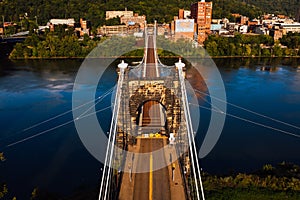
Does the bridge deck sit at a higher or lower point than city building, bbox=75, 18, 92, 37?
lower

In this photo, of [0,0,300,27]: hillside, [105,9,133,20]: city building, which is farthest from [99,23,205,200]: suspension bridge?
[105,9,133,20]: city building

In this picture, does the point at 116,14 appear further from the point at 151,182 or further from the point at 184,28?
the point at 151,182

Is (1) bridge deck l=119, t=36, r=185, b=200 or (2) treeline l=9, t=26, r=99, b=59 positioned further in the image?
(2) treeline l=9, t=26, r=99, b=59

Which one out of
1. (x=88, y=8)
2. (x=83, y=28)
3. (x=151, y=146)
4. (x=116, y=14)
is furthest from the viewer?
(x=88, y=8)

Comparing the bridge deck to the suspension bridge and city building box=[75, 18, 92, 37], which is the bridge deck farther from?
city building box=[75, 18, 92, 37]

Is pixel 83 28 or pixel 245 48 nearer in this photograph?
pixel 245 48

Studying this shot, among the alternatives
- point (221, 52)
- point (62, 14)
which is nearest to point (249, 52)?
point (221, 52)

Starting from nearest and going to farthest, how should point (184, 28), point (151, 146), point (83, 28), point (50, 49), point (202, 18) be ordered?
point (151, 146)
point (50, 49)
point (184, 28)
point (202, 18)
point (83, 28)

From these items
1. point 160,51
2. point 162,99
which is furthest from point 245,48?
point 162,99

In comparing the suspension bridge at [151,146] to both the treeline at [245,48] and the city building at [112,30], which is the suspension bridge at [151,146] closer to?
the treeline at [245,48]
